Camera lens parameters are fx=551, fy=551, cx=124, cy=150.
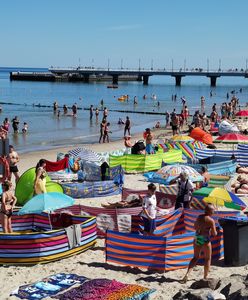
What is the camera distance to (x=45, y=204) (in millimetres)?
9312

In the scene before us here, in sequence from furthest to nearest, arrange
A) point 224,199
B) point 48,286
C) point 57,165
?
point 57,165 < point 224,199 < point 48,286

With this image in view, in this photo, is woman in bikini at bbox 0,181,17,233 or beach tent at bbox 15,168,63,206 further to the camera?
beach tent at bbox 15,168,63,206

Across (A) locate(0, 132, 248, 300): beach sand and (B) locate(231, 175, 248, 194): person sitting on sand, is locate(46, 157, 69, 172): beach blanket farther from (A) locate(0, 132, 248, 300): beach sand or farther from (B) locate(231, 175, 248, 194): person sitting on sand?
(A) locate(0, 132, 248, 300): beach sand

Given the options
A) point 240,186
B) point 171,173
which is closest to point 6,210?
point 171,173

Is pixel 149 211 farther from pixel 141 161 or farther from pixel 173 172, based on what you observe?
pixel 141 161

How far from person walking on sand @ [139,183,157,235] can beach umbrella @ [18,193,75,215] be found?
1318 millimetres

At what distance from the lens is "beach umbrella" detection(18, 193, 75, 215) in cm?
930

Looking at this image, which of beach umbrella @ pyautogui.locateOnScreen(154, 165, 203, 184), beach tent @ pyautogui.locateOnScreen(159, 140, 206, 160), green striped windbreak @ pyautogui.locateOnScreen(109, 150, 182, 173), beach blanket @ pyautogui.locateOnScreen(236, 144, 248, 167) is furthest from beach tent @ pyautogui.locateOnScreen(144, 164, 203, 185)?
beach blanket @ pyautogui.locateOnScreen(236, 144, 248, 167)

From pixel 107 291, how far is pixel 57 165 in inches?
352

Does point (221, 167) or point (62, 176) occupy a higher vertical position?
point (221, 167)

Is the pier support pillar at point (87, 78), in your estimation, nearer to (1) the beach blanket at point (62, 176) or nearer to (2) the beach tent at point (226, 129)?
(2) the beach tent at point (226, 129)

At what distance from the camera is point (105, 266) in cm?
895

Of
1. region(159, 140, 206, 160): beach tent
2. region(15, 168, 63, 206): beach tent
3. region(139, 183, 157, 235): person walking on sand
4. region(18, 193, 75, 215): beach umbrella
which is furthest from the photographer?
region(159, 140, 206, 160): beach tent

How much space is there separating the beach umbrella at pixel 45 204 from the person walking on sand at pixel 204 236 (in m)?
2.53
